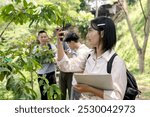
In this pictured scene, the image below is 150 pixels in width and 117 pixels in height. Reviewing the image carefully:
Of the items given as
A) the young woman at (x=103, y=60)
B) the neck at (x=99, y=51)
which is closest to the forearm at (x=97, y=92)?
the young woman at (x=103, y=60)

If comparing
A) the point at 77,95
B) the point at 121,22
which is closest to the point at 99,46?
the point at 77,95

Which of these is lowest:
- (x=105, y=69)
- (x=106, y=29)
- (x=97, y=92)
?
(x=97, y=92)

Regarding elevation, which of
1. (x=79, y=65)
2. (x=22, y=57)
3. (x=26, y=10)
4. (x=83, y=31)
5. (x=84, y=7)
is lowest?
(x=83, y=31)

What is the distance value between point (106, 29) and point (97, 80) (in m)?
0.33

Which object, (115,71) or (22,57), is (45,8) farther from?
(115,71)

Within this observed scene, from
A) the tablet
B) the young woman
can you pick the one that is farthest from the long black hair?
the tablet

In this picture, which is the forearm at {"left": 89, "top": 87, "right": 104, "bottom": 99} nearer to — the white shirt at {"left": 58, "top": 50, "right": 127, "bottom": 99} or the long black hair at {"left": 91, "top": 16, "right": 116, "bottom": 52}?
the white shirt at {"left": 58, "top": 50, "right": 127, "bottom": 99}

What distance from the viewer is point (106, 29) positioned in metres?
2.12

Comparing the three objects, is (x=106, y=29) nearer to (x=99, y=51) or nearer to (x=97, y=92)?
(x=99, y=51)

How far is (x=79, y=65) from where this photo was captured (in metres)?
2.33

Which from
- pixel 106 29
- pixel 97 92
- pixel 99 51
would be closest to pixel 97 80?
pixel 97 92

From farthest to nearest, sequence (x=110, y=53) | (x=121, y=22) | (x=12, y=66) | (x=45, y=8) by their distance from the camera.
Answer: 1. (x=121, y=22)
2. (x=110, y=53)
3. (x=45, y=8)
4. (x=12, y=66)

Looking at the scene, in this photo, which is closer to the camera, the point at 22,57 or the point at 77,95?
the point at 22,57

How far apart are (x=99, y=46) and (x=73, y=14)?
806 cm
